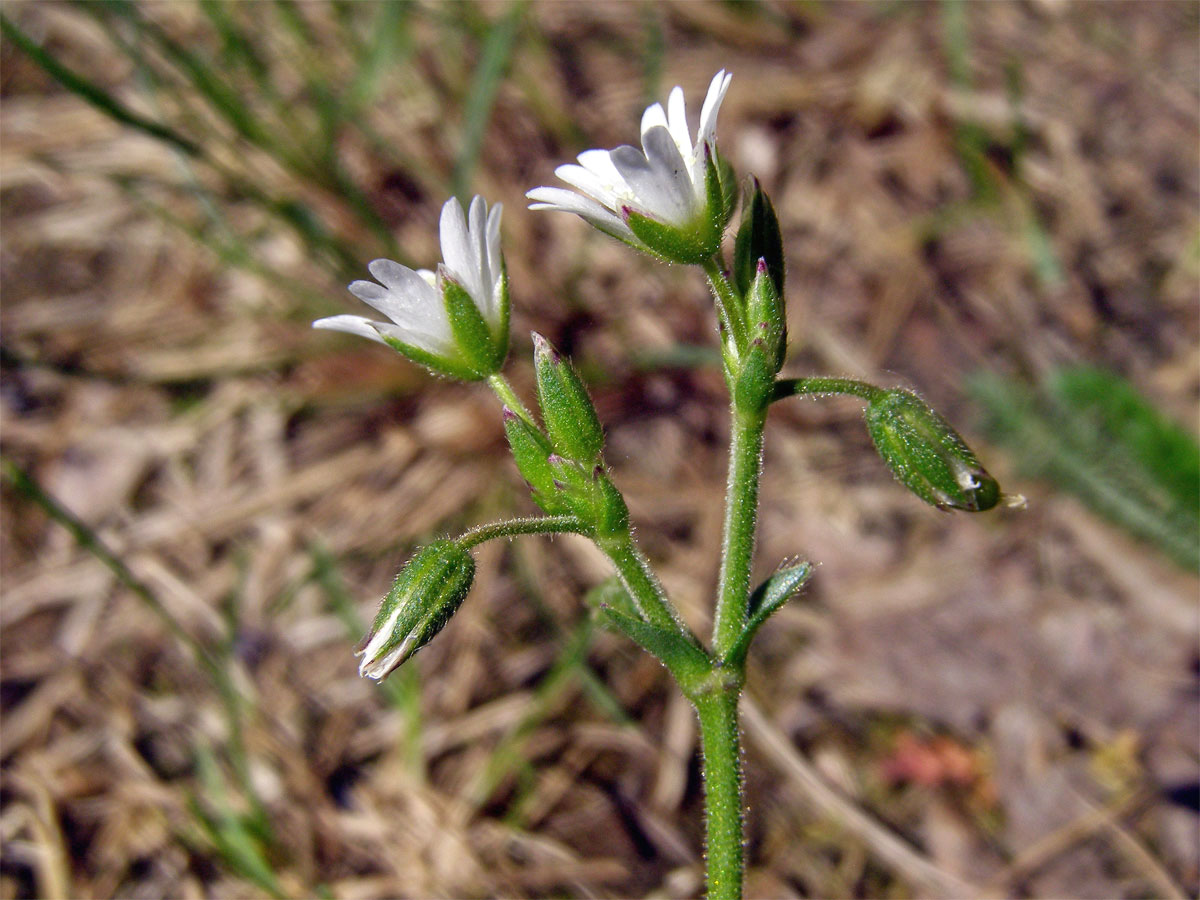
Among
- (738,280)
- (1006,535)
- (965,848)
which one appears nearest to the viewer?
(738,280)

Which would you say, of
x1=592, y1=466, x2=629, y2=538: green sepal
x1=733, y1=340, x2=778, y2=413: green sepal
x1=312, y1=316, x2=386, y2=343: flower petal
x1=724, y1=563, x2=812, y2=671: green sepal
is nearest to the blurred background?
x1=312, y1=316, x2=386, y2=343: flower petal

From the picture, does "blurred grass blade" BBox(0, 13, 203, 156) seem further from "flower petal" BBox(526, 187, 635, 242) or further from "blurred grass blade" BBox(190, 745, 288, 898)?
"blurred grass blade" BBox(190, 745, 288, 898)

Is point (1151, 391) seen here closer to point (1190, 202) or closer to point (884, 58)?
point (1190, 202)

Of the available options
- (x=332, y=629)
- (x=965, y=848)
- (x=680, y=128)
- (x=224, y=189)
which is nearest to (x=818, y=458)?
(x=965, y=848)

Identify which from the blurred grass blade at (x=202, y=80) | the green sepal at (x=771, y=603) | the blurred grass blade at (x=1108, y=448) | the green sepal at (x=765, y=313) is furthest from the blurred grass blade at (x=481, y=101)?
the green sepal at (x=771, y=603)

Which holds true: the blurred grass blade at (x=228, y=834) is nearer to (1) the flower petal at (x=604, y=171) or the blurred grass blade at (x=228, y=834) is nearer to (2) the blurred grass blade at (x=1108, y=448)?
(1) the flower petal at (x=604, y=171)

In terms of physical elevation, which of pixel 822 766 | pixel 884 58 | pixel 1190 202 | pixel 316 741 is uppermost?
pixel 884 58
